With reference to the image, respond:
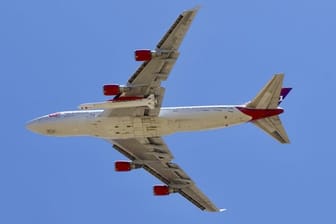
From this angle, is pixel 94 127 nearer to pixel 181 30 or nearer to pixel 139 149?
pixel 139 149

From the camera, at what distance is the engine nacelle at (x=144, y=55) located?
95.5 m

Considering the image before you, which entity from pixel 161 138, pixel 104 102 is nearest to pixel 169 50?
pixel 104 102

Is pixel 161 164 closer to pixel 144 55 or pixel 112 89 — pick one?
pixel 112 89

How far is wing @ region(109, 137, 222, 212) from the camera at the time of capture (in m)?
110

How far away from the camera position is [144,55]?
9562cm

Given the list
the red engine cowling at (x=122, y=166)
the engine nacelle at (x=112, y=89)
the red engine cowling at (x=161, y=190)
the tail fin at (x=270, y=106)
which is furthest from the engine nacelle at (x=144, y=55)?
the red engine cowling at (x=161, y=190)

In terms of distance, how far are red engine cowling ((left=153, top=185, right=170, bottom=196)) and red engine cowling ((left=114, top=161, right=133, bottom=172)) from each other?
4.58 metres

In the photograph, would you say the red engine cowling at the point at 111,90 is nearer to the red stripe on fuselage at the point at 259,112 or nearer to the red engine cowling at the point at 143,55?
the red engine cowling at the point at 143,55

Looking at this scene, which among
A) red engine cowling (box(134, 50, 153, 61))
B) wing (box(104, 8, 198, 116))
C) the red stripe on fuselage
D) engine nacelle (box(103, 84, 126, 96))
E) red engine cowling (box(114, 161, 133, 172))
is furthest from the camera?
red engine cowling (box(114, 161, 133, 172))

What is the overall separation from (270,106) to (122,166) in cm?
1981

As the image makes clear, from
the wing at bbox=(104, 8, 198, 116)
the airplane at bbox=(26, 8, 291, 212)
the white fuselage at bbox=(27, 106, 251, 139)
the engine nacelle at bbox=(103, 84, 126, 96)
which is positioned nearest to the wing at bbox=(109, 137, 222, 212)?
the airplane at bbox=(26, 8, 291, 212)

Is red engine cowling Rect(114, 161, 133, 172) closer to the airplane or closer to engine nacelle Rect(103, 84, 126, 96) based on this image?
the airplane

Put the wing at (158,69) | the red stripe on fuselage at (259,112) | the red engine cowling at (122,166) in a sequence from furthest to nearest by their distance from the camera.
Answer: the red engine cowling at (122,166), the red stripe on fuselage at (259,112), the wing at (158,69)

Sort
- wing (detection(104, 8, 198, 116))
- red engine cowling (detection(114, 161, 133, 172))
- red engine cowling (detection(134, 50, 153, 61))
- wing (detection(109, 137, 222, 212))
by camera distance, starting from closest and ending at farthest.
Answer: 1. wing (detection(104, 8, 198, 116))
2. red engine cowling (detection(134, 50, 153, 61))
3. wing (detection(109, 137, 222, 212))
4. red engine cowling (detection(114, 161, 133, 172))
